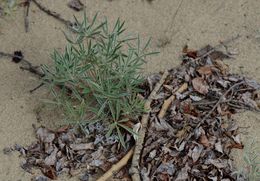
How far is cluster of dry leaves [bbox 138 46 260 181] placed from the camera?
10.5ft

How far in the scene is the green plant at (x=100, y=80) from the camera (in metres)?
3.18

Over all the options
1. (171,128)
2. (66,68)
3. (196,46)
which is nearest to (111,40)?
(66,68)

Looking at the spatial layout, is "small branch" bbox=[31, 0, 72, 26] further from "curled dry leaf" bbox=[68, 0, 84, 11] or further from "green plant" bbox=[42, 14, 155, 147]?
"green plant" bbox=[42, 14, 155, 147]

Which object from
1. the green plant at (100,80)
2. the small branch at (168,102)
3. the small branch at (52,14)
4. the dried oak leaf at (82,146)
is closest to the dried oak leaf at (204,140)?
the small branch at (168,102)

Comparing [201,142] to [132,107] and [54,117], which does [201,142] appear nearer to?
[132,107]

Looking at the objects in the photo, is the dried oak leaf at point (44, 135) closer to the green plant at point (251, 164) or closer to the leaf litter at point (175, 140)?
the leaf litter at point (175, 140)

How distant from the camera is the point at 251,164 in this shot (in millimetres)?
3047

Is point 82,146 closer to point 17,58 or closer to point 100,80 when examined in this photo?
point 100,80

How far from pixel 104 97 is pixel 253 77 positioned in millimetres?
1098

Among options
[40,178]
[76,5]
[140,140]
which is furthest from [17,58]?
[140,140]

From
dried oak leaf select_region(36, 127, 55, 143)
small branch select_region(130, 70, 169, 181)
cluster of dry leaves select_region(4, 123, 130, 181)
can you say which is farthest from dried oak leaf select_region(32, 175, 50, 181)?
small branch select_region(130, 70, 169, 181)

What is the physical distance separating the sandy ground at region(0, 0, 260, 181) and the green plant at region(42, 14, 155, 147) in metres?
0.27

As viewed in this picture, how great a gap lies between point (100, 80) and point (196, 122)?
674mm

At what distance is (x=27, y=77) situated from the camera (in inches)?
146
